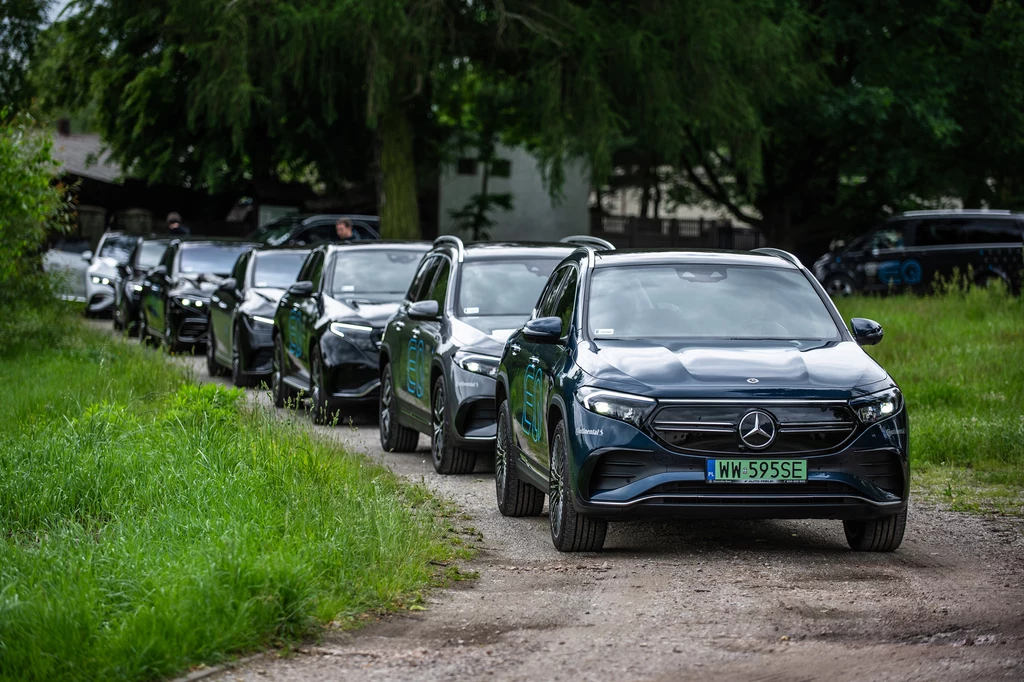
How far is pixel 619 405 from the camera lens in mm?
7801

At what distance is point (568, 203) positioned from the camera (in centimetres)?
4806

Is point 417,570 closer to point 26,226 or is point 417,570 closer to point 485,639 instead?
point 485,639

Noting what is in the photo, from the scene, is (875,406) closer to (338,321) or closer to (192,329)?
(338,321)

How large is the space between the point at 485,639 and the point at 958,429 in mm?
7542

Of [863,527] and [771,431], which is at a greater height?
[771,431]

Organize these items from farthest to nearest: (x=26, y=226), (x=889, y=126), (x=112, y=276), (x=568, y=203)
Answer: (x=568, y=203), (x=889, y=126), (x=112, y=276), (x=26, y=226)

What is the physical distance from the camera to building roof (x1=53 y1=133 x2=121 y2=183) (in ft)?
130

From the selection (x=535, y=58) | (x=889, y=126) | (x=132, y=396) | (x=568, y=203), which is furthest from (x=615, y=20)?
(x=568, y=203)

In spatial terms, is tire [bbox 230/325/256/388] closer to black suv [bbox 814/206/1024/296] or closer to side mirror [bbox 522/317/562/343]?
side mirror [bbox 522/317/562/343]

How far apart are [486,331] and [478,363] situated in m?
0.53

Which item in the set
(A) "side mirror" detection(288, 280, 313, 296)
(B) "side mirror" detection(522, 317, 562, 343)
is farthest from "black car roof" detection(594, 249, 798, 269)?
(A) "side mirror" detection(288, 280, 313, 296)

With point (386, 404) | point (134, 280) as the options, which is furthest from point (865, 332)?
point (134, 280)

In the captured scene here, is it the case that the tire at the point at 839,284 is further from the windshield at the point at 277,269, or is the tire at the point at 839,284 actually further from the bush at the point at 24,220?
the bush at the point at 24,220

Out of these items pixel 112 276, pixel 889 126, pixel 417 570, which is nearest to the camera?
pixel 417 570
